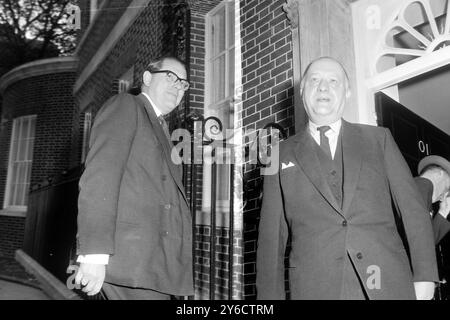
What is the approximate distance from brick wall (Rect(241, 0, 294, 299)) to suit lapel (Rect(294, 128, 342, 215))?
1.81m

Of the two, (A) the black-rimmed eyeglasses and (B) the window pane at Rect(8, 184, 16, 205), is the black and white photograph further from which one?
(B) the window pane at Rect(8, 184, 16, 205)

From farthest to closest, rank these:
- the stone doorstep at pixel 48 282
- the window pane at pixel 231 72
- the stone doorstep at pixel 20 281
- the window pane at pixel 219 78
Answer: the stone doorstep at pixel 20 281 → the stone doorstep at pixel 48 282 → the window pane at pixel 219 78 → the window pane at pixel 231 72

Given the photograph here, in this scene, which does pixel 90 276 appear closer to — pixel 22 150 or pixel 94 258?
pixel 94 258

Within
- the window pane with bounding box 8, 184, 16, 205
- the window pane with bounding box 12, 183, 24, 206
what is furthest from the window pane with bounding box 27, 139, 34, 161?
the window pane with bounding box 8, 184, 16, 205

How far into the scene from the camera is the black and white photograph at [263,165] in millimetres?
1903

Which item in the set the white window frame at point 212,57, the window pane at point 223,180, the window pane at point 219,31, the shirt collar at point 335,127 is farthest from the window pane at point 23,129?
the shirt collar at point 335,127

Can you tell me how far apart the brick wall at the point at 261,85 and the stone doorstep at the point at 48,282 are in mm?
4148

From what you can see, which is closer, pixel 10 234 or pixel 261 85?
pixel 261 85

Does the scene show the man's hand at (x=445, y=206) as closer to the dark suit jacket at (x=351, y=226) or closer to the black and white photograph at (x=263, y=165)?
the black and white photograph at (x=263, y=165)

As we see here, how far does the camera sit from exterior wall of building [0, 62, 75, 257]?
43.4 feet

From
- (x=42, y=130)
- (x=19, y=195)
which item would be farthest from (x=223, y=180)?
(x=19, y=195)

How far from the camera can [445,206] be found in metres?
4.18

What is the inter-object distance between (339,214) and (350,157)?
29cm
